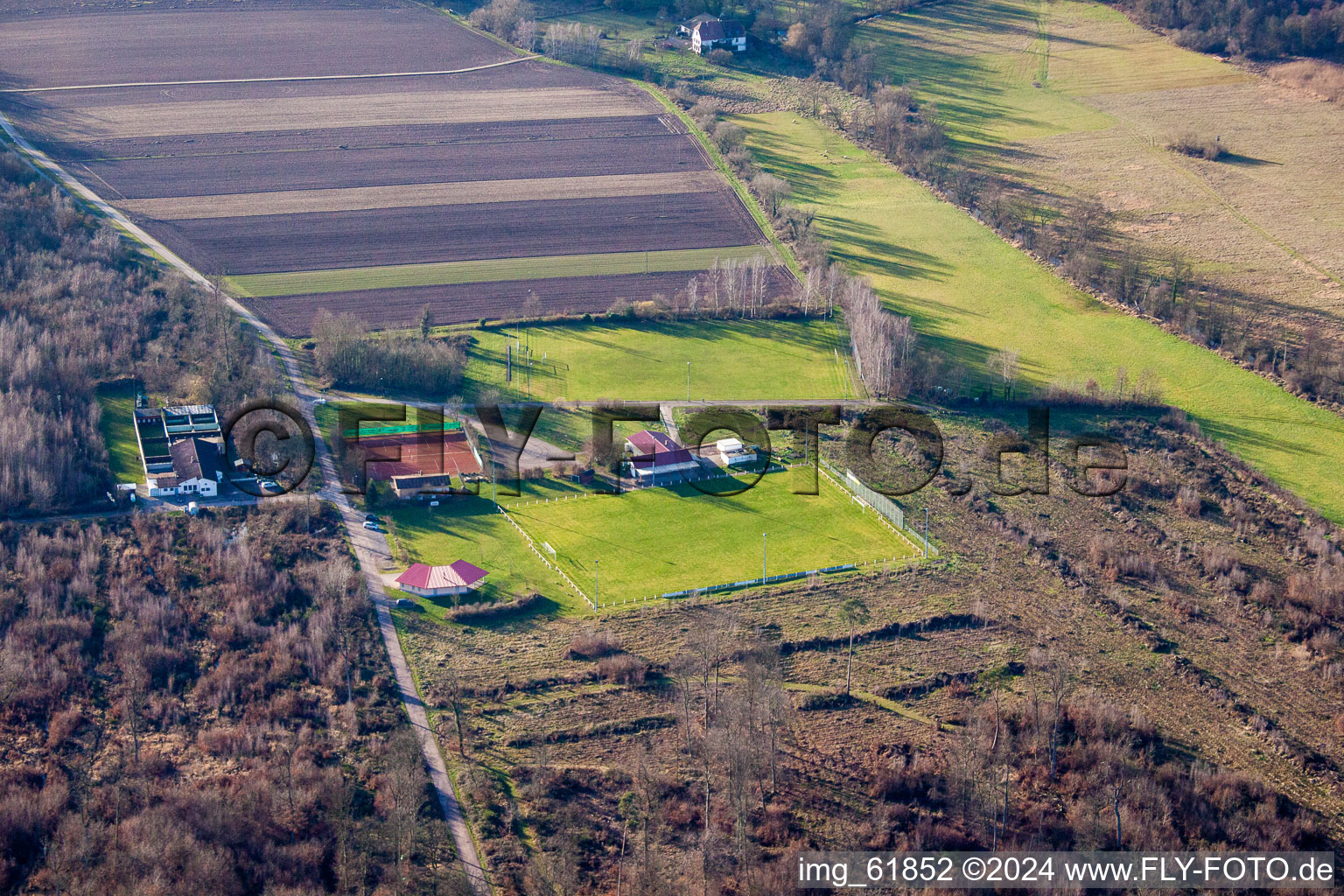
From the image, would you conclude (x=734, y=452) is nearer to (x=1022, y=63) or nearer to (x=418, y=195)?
(x=418, y=195)

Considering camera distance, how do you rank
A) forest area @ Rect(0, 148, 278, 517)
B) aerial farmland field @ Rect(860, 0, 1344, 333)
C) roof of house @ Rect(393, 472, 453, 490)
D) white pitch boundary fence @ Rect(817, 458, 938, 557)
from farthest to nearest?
aerial farmland field @ Rect(860, 0, 1344, 333), roof of house @ Rect(393, 472, 453, 490), forest area @ Rect(0, 148, 278, 517), white pitch boundary fence @ Rect(817, 458, 938, 557)

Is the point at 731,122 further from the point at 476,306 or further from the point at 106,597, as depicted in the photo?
the point at 106,597

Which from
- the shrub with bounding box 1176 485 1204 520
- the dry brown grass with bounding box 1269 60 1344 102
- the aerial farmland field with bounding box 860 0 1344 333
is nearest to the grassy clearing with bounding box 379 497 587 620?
the shrub with bounding box 1176 485 1204 520

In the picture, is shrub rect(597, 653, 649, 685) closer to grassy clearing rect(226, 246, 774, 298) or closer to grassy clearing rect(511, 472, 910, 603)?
grassy clearing rect(511, 472, 910, 603)

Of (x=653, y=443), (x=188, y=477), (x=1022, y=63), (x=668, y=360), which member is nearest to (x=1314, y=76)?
(x=1022, y=63)

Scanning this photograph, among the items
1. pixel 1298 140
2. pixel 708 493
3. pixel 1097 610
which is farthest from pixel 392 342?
pixel 1298 140
